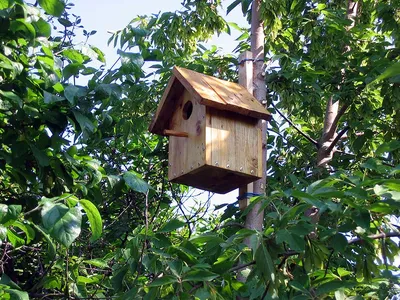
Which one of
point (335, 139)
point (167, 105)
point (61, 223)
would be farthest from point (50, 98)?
point (335, 139)

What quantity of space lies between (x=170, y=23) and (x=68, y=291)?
78.8 inches

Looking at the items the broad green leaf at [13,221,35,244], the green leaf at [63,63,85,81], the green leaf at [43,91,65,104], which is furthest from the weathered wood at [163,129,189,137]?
the broad green leaf at [13,221,35,244]

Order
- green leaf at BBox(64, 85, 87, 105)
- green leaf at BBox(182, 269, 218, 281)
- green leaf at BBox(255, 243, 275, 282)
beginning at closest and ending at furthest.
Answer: green leaf at BBox(255, 243, 275, 282)
green leaf at BBox(182, 269, 218, 281)
green leaf at BBox(64, 85, 87, 105)

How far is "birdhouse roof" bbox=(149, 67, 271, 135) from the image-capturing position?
3.56m

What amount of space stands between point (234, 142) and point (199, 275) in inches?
45.2

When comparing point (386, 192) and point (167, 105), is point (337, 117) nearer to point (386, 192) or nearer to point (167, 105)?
point (167, 105)

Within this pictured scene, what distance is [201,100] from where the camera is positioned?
139 inches

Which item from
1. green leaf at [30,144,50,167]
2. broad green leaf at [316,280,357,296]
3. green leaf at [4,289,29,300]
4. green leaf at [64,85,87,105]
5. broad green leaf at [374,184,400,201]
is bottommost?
green leaf at [4,289,29,300]

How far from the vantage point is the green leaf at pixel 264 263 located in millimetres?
2422

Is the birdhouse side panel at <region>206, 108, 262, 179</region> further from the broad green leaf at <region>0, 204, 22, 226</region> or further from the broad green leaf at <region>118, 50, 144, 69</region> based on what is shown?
the broad green leaf at <region>0, 204, 22, 226</region>

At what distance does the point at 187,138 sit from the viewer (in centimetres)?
376

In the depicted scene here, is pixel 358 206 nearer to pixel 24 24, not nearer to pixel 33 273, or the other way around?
pixel 24 24

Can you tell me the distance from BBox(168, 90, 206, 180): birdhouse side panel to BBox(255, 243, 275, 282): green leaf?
1.08 m

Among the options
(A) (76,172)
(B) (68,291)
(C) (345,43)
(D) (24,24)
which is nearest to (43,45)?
(D) (24,24)
